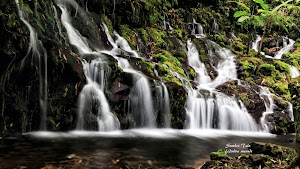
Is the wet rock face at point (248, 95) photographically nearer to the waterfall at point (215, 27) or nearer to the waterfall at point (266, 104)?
the waterfall at point (266, 104)

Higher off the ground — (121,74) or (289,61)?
(289,61)

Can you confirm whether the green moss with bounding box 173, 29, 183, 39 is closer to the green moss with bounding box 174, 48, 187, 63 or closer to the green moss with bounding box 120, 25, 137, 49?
the green moss with bounding box 174, 48, 187, 63

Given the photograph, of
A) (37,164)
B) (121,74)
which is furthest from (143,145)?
(121,74)

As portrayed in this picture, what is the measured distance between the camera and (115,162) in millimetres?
5207

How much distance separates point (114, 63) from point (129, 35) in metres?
6.07

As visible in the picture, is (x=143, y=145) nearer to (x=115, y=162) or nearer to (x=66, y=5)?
(x=115, y=162)

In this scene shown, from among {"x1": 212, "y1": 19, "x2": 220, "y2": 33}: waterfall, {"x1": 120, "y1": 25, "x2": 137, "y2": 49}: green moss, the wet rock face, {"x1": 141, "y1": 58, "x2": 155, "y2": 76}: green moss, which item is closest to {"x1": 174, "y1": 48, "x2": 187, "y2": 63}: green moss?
{"x1": 120, "y1": 25, "x2": 137, "y2": 49}: green moss

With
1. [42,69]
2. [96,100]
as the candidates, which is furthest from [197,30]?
[42,69]

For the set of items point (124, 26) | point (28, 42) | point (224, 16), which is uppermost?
point (224, 16)

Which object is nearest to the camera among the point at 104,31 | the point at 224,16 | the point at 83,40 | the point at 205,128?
the point at 205,128

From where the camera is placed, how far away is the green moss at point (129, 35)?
14716 millimetres

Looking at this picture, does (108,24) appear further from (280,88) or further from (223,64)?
(280,88)

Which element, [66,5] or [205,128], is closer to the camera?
[205,128]

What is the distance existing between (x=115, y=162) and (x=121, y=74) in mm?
4415
